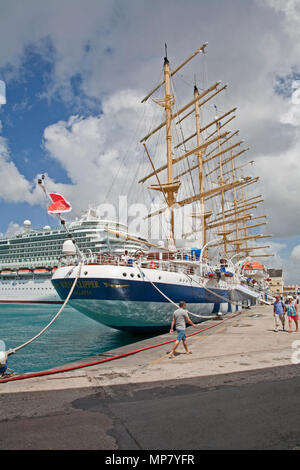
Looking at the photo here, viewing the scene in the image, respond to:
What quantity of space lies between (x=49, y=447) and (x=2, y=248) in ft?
261

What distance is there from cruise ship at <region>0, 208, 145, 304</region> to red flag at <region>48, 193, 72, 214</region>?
41696 millimetres

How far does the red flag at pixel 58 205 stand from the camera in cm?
1026

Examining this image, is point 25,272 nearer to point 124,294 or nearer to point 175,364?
point 124,294

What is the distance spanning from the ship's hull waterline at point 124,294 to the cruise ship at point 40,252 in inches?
1464

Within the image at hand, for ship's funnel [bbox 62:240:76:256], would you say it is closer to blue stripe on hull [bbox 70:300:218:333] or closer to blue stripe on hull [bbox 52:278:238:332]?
blue stripe on hull [bbox 52:278:238:332]

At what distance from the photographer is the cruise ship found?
57969 millimetres

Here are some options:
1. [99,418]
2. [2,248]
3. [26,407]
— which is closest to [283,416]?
[99,418]

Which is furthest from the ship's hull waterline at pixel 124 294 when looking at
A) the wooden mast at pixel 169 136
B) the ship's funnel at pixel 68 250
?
the wooden mast at pixel 169 136

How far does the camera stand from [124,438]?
3.38 metres

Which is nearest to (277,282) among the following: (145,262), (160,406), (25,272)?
(25,272)

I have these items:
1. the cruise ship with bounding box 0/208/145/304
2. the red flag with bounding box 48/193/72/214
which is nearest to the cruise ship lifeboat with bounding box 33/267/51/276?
the cruise ship with bounding box 0/208/145/304

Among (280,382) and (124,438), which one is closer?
(124,438)

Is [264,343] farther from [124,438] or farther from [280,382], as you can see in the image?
[124,438]
